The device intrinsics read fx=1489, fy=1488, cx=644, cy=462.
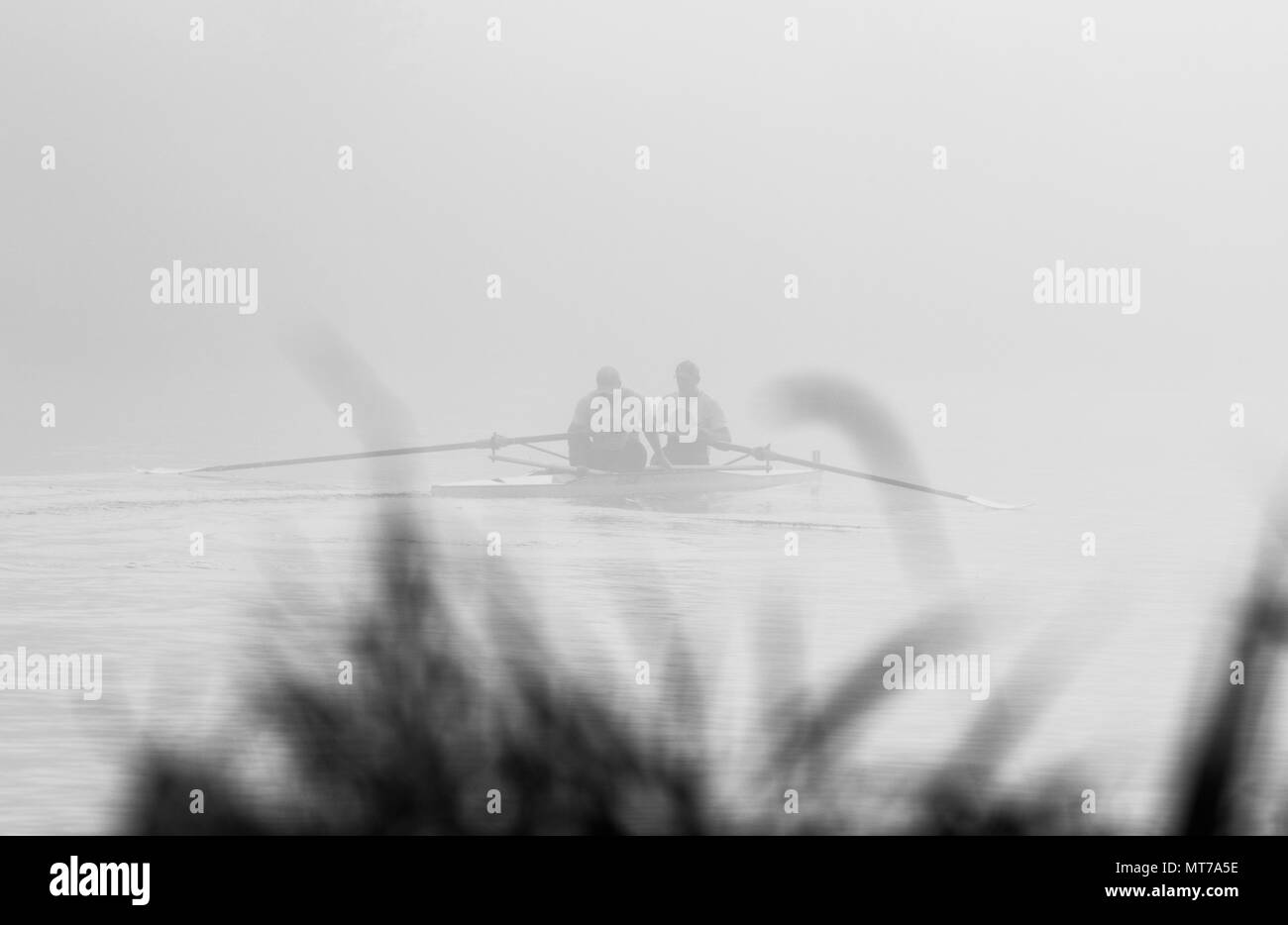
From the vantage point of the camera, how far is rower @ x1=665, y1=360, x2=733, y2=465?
34.4 ft

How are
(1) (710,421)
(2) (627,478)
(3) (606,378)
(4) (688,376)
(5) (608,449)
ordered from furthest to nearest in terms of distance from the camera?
1. (4) (688,376)
2. (1) (710,421)
3. (3) (606,378)
4. (5) (608,449)
5. (2) (627,478)

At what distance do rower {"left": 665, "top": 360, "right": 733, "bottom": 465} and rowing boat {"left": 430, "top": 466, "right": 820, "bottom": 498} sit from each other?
0.62 ft

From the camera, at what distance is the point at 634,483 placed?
9.99 m

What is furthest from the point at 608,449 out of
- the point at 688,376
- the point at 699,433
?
the point at 688,376

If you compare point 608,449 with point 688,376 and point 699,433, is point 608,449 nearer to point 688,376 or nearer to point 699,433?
point 699,433

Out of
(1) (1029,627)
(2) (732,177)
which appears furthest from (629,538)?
(2) (732,177)

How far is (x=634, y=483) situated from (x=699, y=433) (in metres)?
0.72

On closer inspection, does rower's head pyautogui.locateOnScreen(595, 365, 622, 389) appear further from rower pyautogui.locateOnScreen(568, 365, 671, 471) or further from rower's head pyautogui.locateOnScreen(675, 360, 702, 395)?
rower's head pyautogui.locateOnScreen(675, 360, 702, 395)

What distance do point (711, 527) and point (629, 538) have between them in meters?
0.75

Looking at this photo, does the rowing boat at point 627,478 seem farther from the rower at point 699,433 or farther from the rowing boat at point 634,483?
the rower at point 699,433

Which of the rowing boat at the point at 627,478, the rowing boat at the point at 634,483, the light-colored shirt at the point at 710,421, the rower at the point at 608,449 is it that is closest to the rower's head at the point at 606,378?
the rower at the point at 608,449

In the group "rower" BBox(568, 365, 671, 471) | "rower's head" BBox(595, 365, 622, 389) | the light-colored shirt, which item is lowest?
"rower" BBox(568, 365, 671, 471)

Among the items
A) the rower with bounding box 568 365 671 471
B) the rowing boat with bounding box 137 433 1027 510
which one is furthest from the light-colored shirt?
the rower with bounding box 568 365 671 471
